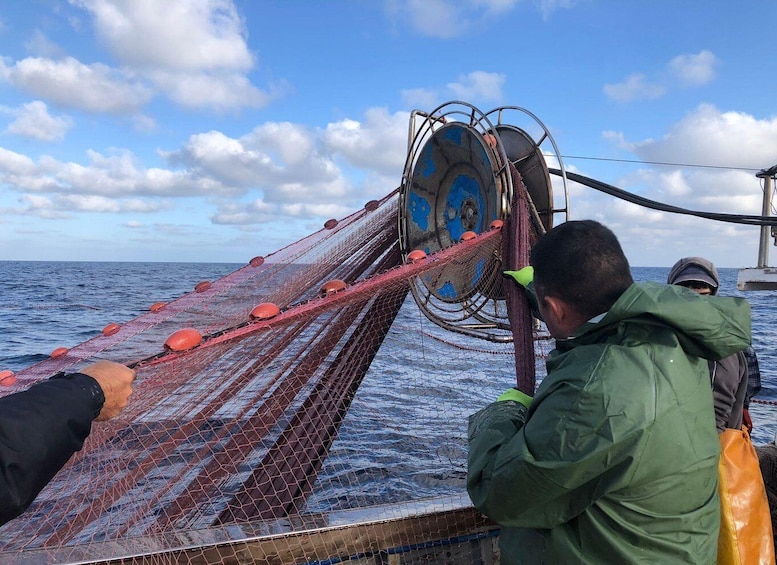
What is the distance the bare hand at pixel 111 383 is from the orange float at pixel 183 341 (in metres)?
0.76

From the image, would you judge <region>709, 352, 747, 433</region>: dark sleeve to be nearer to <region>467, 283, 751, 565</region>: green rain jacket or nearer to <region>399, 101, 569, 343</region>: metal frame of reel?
<region>467, 283, 751, 565</region>: green rain jacket

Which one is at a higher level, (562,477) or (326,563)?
(562,477)

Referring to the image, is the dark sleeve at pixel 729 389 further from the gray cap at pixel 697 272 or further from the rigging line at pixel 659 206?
the rigging line at pixel 659 206

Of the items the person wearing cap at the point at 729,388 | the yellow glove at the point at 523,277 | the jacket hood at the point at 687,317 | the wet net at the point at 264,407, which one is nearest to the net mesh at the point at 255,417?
the wet net at the point at 264,407

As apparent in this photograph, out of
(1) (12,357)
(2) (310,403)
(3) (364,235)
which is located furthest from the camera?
(1) (12,357)

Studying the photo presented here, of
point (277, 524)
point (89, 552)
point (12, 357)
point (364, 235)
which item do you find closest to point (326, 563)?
point (277, 524)

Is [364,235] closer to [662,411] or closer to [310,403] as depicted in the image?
[310,403]

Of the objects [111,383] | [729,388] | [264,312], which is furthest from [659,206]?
[111,383]

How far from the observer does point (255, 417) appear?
334 cm

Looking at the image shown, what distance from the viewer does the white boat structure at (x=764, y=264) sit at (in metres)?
5.07

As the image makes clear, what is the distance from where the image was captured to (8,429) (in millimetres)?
1383

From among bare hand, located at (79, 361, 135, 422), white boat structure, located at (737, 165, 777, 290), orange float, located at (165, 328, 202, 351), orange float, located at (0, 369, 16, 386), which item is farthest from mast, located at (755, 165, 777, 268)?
orange float, located at (0, 369, 16, 386)

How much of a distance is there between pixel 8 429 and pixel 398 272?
7.24ft

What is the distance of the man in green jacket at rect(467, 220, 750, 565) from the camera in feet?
4.71
